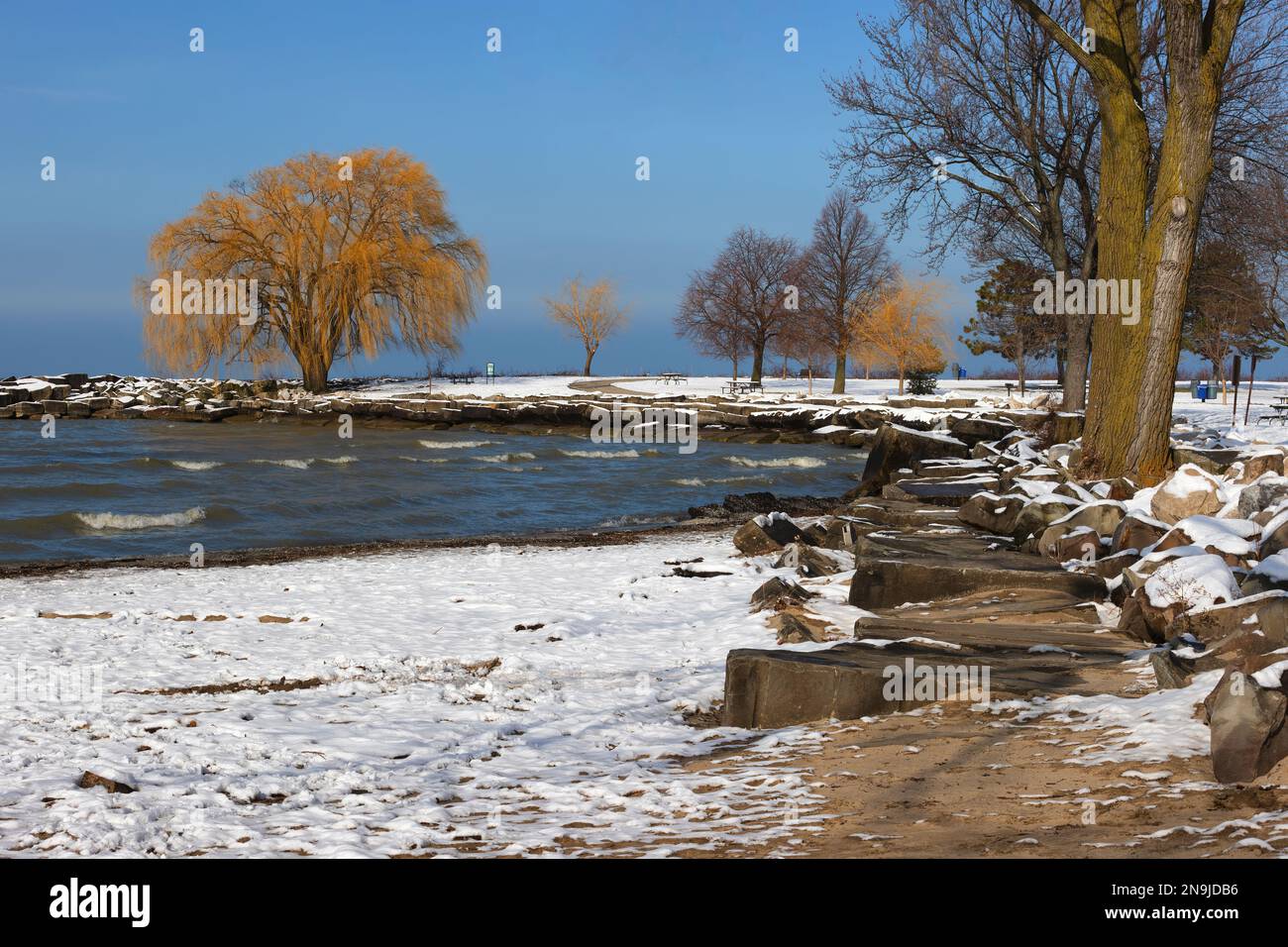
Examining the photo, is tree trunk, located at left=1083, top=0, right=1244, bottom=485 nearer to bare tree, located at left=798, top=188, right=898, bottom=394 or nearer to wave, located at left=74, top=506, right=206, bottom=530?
wave, located at left=74, top=506, right=206, bottom=530

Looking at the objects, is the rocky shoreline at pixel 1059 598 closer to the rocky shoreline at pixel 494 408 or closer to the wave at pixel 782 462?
the wave at pixel 782 462

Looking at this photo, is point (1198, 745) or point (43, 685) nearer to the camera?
point (1198, 745)

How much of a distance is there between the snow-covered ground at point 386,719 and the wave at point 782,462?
57.6 ft

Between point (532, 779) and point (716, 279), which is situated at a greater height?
point (716, 279)

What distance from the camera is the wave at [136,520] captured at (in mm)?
17500

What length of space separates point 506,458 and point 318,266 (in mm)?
23188

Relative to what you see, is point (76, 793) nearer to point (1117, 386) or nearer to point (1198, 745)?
point (1198, 745)

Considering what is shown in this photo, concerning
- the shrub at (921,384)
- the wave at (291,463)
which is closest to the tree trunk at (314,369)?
the wave at (291,463)

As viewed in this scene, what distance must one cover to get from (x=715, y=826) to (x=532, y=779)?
1.11 metres

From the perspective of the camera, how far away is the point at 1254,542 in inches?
295

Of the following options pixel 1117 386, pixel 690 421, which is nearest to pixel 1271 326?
pixel 690 421

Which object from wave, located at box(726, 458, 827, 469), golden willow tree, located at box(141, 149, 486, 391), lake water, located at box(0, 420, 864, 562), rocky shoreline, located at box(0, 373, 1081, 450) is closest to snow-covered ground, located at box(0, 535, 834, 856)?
lake water, located at box(0, 420, 864, 562)

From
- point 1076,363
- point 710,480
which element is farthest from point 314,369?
point 1076,363
